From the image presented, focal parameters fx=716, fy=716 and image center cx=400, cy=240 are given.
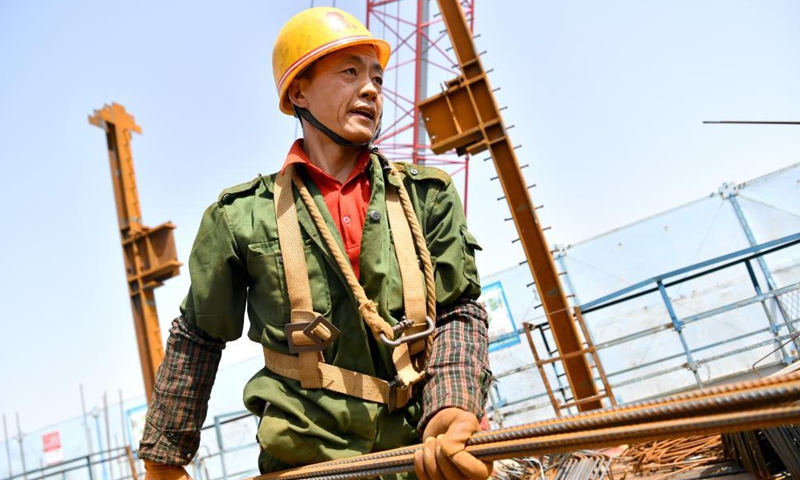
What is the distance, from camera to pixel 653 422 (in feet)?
3.78

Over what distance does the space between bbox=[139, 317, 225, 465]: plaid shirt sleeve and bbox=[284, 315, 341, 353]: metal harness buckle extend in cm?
42

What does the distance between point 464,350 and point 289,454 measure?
1.76ft

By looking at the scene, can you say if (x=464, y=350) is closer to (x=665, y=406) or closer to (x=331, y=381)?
(x=331, y=381)

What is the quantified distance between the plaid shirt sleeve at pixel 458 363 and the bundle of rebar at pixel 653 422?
209 mm

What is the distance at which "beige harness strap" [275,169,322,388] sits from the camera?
6.23ft

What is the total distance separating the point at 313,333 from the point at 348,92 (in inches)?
29.7

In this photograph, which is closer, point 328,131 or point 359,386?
point 359,386

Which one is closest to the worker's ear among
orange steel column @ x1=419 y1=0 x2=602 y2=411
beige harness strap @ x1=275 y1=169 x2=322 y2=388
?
beige harness strap @ x1=275 y1=169 x2=322 y2=388

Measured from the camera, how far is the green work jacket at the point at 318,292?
1.89 metres

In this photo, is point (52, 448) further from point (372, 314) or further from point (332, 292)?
point (372, 314)

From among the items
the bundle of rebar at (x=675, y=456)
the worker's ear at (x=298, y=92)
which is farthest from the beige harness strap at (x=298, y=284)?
the bundle of rebar at (x=675, y=456)

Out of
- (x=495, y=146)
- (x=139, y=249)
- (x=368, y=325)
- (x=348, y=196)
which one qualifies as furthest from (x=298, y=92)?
(x=139, y=249)

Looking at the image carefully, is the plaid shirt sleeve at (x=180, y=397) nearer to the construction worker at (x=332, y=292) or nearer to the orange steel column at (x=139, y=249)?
the construction worker at (x=332, y=292)

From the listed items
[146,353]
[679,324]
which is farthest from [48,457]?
[679,324]
